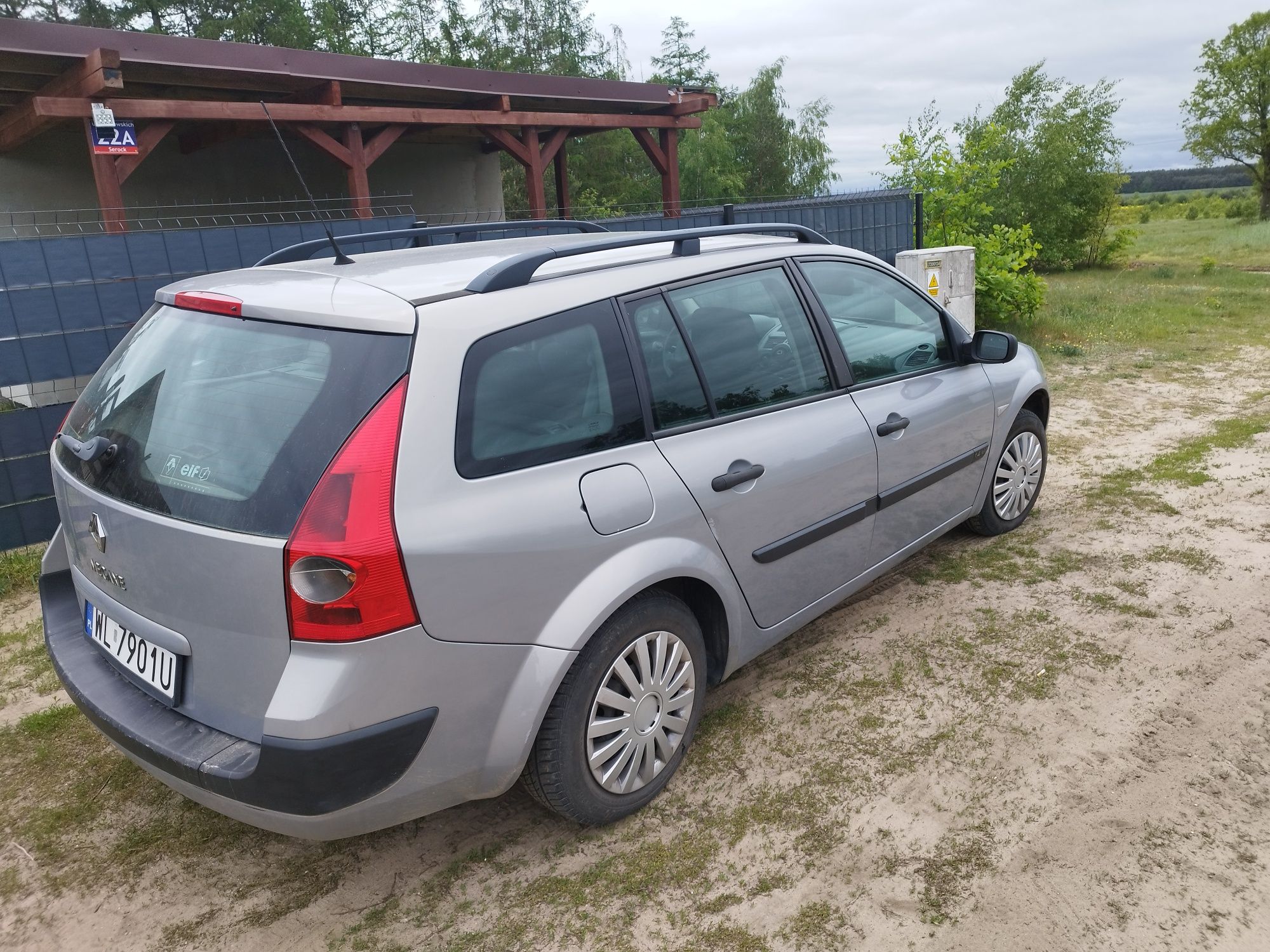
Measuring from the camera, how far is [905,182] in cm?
1144

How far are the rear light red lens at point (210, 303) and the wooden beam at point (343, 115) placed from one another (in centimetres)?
835

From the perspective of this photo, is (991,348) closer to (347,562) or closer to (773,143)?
(347,562)

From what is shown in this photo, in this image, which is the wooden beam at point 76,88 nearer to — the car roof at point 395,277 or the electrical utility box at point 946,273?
the car roof at point 395,277

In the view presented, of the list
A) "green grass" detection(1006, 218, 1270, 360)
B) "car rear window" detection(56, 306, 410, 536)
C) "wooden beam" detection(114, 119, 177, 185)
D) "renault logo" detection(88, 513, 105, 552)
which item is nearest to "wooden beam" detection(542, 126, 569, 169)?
"wooden beam" detection(114, 119, 177, 185)

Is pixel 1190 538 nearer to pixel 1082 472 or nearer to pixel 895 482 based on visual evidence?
pixel 1082 472

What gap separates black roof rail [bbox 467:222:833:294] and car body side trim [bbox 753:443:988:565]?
1017mm

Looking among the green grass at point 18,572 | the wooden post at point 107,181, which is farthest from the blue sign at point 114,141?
the green grass at point 18,572

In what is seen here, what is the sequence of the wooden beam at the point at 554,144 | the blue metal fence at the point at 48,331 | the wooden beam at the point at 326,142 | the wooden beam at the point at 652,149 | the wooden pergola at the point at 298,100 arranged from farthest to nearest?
the wooden beam at the point at 652,149
the wooden beam at the point at 554,144
the wooden beam at the point at 326,142
the wooden pergola at the point at 298,100
the blue metal fence at the point at 48,331

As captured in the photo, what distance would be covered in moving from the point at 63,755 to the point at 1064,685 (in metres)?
3.56

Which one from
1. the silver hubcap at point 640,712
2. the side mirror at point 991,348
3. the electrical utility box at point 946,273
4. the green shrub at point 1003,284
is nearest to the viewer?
the silver hubcap at point 640,712

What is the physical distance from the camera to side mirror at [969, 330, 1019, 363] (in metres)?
4.08

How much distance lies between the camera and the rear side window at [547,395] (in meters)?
2.31

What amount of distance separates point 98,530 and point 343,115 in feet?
33.5

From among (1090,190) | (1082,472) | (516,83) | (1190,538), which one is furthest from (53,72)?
(1090,190)
